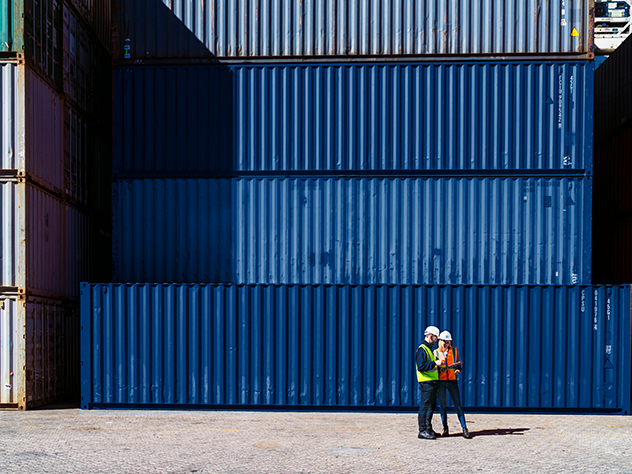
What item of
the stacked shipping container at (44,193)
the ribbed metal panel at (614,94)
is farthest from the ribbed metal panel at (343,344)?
the ribbed metal panel at (614,94)

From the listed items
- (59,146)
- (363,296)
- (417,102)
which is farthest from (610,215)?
(59,146)

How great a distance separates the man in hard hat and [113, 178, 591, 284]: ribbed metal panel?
172 inches

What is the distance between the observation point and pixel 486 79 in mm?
15750

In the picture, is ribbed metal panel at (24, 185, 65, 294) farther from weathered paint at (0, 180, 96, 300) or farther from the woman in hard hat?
the woman in hard hat

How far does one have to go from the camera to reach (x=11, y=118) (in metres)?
14.3

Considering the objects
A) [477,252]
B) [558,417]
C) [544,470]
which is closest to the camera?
[544,470]

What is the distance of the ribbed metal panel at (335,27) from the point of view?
15.9 metres

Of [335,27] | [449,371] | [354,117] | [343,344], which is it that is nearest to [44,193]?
[354,117]

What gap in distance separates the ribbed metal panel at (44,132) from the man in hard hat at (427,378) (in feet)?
30.3

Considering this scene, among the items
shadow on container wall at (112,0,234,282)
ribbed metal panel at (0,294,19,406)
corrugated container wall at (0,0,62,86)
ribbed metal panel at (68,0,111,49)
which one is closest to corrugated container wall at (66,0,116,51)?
ribbed metal panel at (68,0,111,49)

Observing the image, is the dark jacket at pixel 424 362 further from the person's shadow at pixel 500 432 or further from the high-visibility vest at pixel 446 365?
the person's shadow at pixel 500 432

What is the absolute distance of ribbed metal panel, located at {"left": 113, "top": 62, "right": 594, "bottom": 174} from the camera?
51.2 ft

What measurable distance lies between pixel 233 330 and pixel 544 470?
24.0ft

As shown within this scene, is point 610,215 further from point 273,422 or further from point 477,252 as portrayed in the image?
point 273,422
